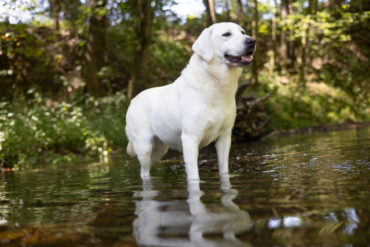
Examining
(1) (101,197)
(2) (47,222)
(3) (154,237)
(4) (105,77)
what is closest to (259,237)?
(3) (154,237)

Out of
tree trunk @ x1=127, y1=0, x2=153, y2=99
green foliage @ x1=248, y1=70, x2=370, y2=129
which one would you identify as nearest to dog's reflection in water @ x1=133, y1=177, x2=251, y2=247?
tree trunk @ x1=127, y1=0, x2=153, y2=99

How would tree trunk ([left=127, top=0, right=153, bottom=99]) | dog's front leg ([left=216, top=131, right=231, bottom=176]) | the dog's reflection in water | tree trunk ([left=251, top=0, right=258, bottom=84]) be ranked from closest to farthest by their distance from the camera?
the dog's reflection in water
dog's front leg ([left=216, top=131, right=231, bottom=176])
tree trunk ([left=127, top=0, right=153, bottom=99])
tree trunk ([left=251, top=0, right=258, bottom=84])

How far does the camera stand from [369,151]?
18.0 feet

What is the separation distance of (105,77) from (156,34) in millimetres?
4392

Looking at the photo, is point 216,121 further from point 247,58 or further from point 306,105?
point 306,105

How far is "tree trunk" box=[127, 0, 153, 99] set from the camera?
47.3ft

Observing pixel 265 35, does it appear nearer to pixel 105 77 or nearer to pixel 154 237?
pixel 105 77

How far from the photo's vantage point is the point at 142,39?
14922 millimetres

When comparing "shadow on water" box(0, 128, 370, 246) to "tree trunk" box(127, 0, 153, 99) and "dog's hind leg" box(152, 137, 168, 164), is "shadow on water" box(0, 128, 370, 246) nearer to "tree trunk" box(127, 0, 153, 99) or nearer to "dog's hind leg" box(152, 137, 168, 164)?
"dog's hind leg" box(152, 137, 168, 164)

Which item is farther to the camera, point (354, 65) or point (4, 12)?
point (354, 65)

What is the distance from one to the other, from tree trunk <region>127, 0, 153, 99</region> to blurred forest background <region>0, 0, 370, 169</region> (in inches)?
1.5

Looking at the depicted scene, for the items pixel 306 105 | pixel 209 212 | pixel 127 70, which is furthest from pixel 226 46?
pixel 127 70

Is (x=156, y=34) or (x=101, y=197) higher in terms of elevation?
(x=156, y=34)

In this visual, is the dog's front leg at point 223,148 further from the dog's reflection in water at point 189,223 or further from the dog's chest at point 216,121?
the dog's reflection in water at point 189,223
